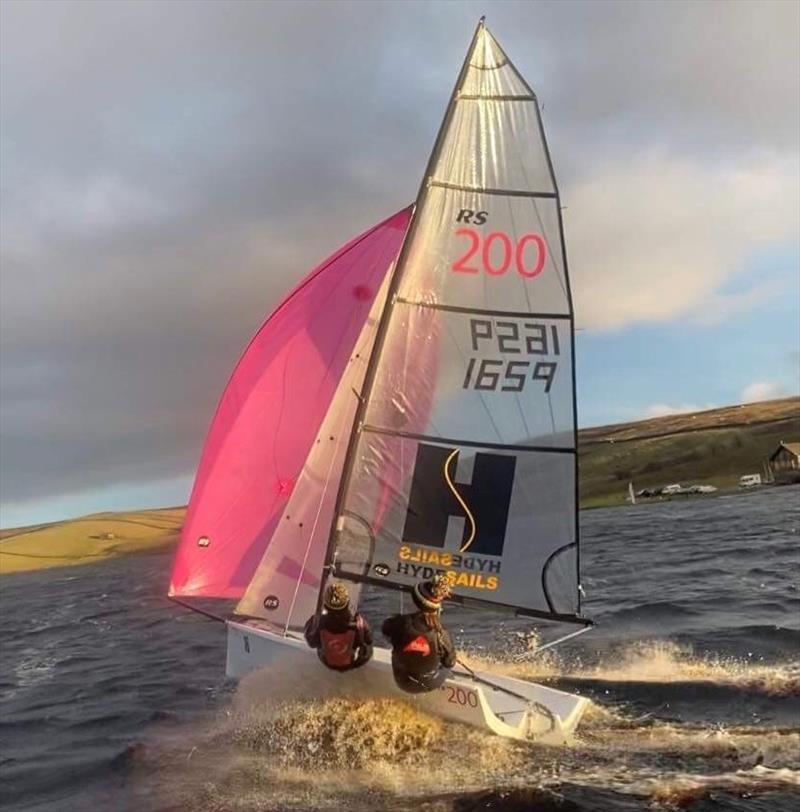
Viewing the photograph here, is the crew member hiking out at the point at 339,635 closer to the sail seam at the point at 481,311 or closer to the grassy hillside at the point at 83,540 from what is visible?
the sail seam at the point at 481,311

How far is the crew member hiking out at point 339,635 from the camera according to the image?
9.70 m

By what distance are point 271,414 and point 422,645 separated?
4.27m

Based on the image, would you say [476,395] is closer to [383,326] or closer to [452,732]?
[383,326]

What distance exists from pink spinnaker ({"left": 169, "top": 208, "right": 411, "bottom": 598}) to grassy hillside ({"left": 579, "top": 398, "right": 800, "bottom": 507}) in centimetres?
8774

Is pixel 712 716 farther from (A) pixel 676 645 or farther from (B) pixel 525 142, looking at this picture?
(B) pixel 525 142

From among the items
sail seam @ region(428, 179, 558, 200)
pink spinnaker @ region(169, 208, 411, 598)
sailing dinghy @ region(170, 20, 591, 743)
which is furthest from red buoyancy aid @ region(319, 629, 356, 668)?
sail seam @ region(428, 179, 558, 200)

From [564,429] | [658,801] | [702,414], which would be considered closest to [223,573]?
[564,429]

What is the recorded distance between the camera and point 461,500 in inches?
426

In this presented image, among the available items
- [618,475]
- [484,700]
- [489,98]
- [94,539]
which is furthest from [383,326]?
[618,475]

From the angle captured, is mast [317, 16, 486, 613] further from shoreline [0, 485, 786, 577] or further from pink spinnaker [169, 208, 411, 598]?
shoreline [0, 485, 786, 577]

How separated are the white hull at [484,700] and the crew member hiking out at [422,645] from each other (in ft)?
1.06

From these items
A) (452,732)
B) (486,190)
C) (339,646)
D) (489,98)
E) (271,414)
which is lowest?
(452,732)

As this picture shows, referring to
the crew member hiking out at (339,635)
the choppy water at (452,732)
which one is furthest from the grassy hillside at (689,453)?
the crew member hiking out at (339,635)

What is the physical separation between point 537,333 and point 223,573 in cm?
553
